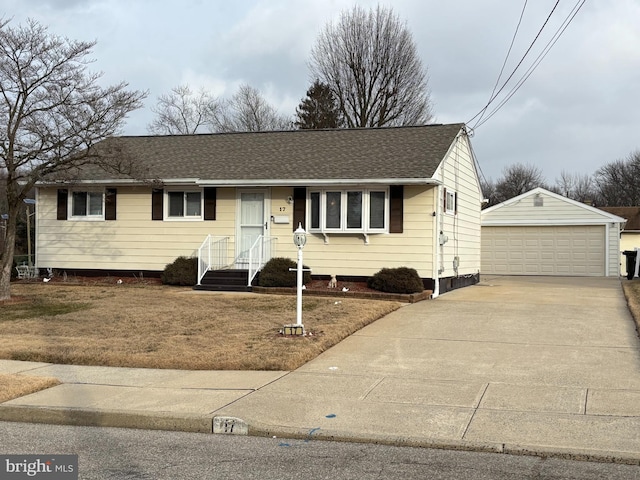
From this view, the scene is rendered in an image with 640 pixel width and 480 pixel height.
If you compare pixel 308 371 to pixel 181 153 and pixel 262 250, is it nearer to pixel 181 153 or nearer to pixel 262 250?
pixel 262 250

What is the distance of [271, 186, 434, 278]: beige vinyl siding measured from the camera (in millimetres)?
17297

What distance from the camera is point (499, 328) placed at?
11922 mm

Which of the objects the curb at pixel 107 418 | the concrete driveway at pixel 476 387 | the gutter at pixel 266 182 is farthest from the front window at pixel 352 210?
the curb at pixel 107 418

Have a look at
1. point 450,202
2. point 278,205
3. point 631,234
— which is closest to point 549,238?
point 450,202

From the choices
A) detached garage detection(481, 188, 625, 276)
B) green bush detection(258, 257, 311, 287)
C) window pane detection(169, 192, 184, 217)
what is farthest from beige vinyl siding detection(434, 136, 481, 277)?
window pane detection(169, 192, 184, 217)

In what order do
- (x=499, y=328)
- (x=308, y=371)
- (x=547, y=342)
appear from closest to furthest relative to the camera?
(x=308, y=371)
(x=547, y=342)
(x=499, y=328)

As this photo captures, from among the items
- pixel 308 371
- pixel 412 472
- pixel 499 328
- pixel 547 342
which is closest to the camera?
pixel 412 472

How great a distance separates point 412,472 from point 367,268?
1261 centimetres

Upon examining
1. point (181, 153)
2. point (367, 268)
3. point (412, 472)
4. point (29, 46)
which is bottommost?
point (412, 472)

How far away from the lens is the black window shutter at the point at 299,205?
1828 centimetres

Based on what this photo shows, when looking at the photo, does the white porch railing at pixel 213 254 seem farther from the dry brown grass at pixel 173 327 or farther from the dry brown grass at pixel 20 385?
the dry brown grass at pixel 20 385

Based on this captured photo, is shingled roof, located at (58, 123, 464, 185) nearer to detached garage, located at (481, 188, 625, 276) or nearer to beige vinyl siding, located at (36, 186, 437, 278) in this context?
beige vinyl siding, located at (36, 186, 437, 278)

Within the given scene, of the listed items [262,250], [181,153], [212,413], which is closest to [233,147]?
[181,153]

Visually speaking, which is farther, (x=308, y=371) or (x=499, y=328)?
(x=499, y=328)
